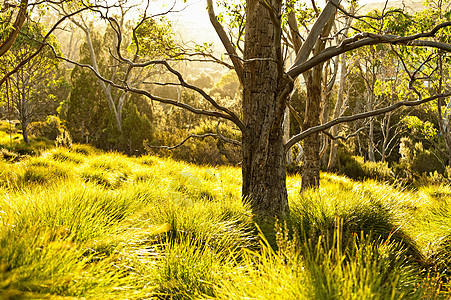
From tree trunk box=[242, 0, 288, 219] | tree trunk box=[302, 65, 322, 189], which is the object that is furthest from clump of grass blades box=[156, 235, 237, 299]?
tree trunk box=[302, 65, 322, 189]

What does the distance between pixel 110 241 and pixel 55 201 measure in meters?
0.77

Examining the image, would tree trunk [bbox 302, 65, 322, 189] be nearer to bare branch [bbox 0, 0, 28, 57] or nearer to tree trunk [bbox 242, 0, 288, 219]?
tree trunk [bbox 242, 0, 288, 219]

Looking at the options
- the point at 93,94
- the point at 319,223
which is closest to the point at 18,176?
the point at 319,223

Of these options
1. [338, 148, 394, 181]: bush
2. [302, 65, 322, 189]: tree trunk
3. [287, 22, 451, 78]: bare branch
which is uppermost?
[287, 22, 451, 78]: bare branch

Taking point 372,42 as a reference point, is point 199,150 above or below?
below

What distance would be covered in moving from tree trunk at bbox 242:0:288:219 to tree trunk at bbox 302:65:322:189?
7.81 ft

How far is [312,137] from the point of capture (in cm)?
584

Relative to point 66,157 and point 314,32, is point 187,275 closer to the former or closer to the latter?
point 314,32

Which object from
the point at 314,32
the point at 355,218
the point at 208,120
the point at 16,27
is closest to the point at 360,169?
the point at 208,120

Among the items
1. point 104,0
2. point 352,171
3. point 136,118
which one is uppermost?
point 104,0

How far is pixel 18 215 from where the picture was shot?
242 cm

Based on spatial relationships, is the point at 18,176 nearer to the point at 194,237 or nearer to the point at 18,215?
the point at 18,215

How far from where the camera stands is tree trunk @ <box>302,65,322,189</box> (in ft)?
19.2

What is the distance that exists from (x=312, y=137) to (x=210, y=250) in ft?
12.8
